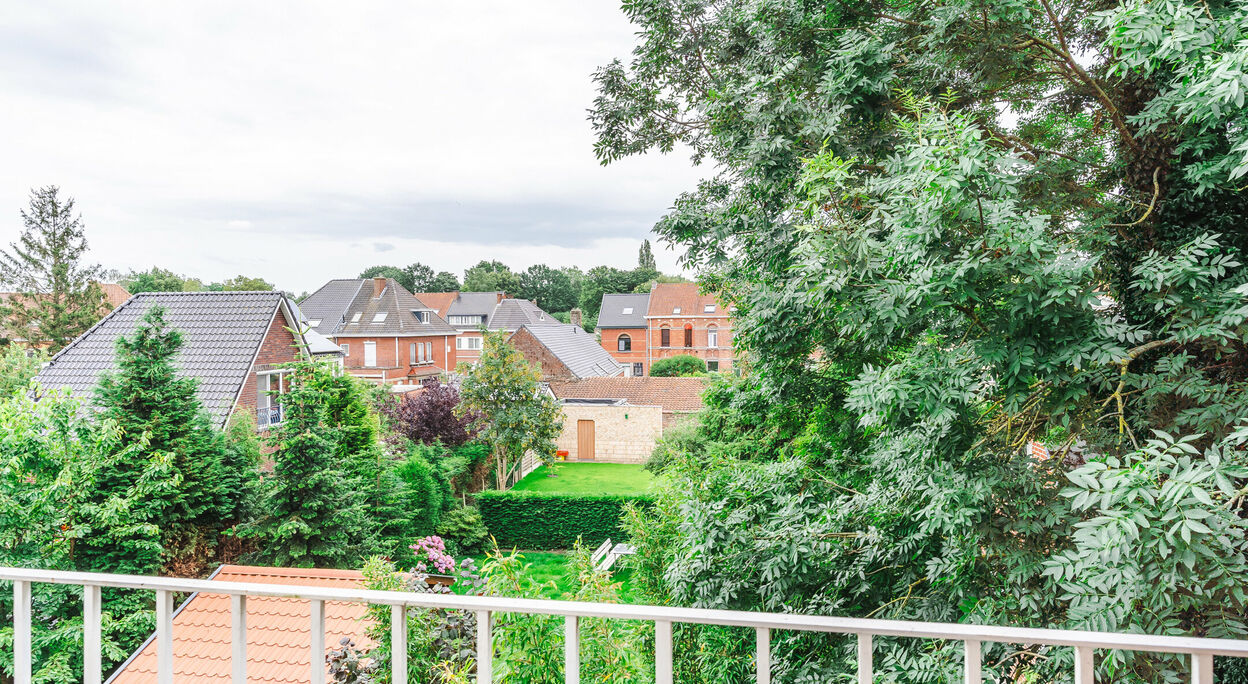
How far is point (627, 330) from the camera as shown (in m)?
33.6

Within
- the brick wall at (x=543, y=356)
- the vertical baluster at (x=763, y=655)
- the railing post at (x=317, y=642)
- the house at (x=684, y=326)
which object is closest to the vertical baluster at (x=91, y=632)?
the railing post at (x=317, y=642)

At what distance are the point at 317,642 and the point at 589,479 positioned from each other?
54.7 ft

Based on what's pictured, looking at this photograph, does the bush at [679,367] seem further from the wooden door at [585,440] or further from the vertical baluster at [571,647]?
the vertical baluster at [571,647]

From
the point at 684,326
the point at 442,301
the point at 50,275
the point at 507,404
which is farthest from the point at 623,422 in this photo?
the point at 442,301

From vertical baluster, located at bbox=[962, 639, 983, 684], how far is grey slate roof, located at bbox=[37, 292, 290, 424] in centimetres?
1120

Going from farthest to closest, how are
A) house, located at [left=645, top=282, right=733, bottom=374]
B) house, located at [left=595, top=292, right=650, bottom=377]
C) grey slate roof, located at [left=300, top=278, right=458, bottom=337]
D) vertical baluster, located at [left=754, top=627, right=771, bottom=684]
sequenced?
house, located at [left=595, top=292, right=650, bottom=377], house, located at [left=645, top=282, right=733, bottom=374], grey slate roof, located at [left=300, top=278, right=458, bottom=337], vertical baluster, located at [left=754, top=627, right=771, bottom=684]

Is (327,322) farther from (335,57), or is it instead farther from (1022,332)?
(1022,332)

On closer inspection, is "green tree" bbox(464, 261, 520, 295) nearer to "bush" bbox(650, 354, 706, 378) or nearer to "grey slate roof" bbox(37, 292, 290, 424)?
"bush" bbox(650, 354, 706, 378)

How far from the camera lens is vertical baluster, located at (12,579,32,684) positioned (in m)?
1.49

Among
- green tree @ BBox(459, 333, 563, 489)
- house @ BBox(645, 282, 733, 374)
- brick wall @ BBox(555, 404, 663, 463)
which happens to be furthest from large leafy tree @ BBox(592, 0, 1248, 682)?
house @ BBox(645, 282, 733, 374)

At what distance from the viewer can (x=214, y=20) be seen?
727 centimetres

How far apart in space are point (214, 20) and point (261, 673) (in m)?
6.91

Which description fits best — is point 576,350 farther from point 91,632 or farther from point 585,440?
point 91,632

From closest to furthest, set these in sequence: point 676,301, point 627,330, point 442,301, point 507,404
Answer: point 507,404 < point 676,301 < point 627,330 < point 442,301
